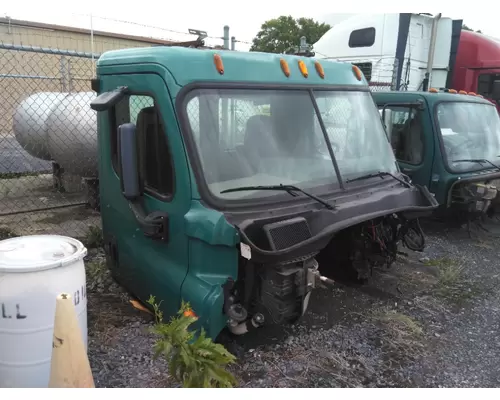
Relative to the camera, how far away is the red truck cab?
9195mm

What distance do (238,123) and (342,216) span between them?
0.90 metres

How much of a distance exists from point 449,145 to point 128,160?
167 inches

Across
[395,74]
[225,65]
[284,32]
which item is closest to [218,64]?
[225,65]

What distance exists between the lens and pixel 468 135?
19.2 feet

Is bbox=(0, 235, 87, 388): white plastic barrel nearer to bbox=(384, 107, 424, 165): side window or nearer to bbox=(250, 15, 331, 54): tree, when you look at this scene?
bbox=(384, 107, 424, 165): side window

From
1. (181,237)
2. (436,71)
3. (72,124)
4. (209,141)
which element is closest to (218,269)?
(181,237)

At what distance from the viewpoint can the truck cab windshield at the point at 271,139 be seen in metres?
2.87

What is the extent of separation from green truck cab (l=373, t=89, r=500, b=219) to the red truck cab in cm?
354

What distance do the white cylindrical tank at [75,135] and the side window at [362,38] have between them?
5.31 m

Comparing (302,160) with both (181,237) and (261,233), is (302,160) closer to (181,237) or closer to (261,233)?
(261,233)

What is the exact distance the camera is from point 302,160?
320cm

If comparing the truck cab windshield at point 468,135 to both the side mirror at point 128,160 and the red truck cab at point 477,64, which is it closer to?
the red truck cab at point 477,64

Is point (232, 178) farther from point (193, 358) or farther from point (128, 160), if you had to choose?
point (193, 358)

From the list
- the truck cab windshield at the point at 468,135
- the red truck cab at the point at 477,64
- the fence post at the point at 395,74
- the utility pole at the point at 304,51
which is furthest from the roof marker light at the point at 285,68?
the red truck cab at the point at 477,64
